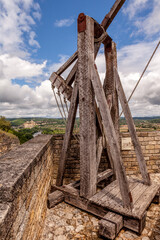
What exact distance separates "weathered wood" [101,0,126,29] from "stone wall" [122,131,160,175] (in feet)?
10.1

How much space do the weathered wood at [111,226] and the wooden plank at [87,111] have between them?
0.59 meters

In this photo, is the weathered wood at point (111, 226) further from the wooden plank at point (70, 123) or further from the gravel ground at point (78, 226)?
the wooden plank at point (70, 123)

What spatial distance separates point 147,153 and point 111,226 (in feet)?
10.6

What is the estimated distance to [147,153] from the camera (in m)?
4.88

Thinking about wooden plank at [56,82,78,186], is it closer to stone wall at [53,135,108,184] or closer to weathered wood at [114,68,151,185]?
weathered wood at [114,68,151,185]

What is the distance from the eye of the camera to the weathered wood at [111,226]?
2.16 meters

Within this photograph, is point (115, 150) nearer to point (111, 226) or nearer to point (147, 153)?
point (111, 226)

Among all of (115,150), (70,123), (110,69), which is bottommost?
(115,150)

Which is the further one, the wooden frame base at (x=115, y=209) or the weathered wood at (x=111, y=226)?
the wooden frame base at (x=115, y=209)

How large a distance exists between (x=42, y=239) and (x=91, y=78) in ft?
8.63

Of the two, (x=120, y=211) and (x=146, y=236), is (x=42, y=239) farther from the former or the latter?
(x=146, y=236)

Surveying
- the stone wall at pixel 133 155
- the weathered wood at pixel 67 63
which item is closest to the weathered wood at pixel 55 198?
the stone wall at pixel 133 155

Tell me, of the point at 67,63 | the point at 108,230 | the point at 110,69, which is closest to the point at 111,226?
the point at 108,230

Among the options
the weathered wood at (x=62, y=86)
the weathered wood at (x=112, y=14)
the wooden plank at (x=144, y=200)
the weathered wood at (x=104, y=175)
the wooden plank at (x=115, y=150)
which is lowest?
the wooden plank at (x=144, y=200)
